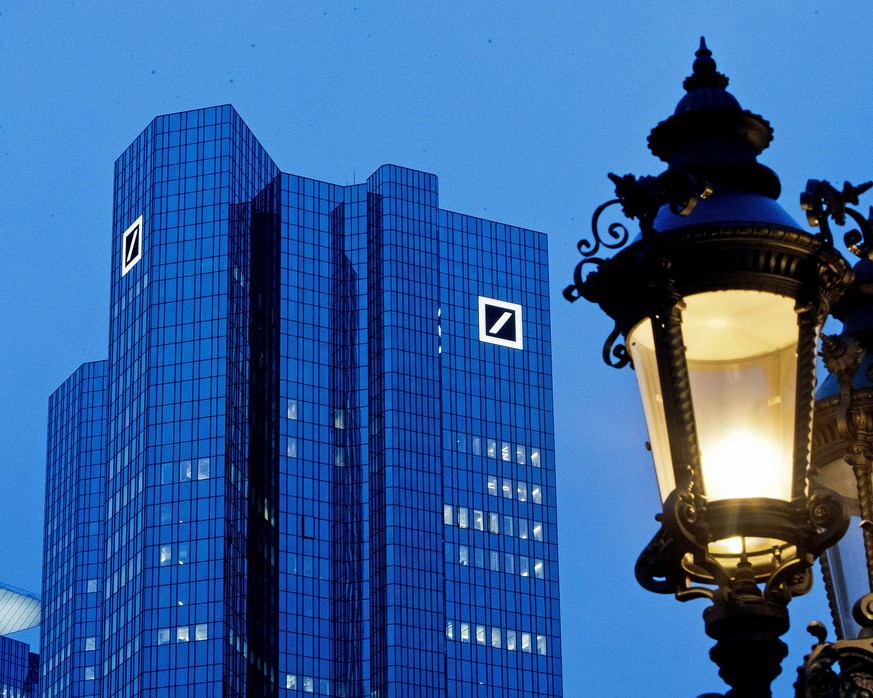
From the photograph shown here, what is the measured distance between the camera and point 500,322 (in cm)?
13625

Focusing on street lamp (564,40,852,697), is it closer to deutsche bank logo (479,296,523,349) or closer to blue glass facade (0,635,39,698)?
deutsche bank logo (479,296,523,349)

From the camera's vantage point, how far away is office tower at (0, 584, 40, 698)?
569 ft

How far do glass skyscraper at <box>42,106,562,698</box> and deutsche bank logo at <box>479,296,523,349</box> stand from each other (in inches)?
7.0

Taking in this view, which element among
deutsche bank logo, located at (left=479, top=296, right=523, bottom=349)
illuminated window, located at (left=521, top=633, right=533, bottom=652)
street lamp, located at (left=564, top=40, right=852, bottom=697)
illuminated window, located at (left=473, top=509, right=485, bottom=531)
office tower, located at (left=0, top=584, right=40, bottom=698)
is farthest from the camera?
office tower, located at (left=0, top=584, right=40, bottom=698)

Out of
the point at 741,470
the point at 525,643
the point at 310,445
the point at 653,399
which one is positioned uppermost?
the point at 310,445

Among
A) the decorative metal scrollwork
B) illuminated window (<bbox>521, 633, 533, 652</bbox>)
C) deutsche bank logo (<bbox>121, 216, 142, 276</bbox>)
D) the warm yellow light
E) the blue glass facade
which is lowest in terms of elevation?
the warm yellow light

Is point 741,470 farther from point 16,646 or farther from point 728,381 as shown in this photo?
point 16,646

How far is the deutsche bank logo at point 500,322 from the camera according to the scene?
13500cm

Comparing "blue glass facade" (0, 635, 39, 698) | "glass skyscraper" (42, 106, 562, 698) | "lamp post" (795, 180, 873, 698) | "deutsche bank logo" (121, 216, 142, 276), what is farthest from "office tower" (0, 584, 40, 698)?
"lamp post" (795, 180, 873, 698)

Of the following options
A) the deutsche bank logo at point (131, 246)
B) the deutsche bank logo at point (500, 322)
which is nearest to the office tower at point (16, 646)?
the deutsche bank logo at point (131, 246)

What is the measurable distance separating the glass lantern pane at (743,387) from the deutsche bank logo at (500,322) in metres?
128

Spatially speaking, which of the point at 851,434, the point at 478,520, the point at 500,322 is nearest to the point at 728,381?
the point at 851,434

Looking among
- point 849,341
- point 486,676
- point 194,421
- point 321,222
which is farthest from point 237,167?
point 849,341

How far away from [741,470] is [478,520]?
121005mm
